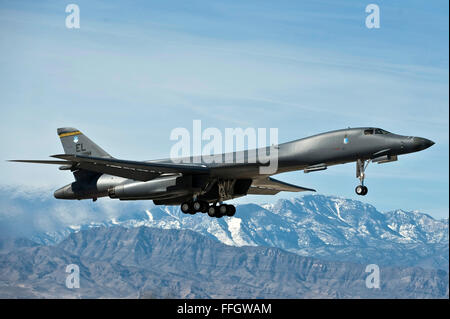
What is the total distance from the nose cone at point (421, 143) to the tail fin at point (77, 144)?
22817 millimetres

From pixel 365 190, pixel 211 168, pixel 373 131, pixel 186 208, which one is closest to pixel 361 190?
pixel 365 190

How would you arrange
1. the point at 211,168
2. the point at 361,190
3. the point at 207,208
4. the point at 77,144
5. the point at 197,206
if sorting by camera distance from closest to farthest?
1. the point at 361,190
2. the point at 211,168
3. the point at 197,206
4. the point at 207,208
5. the point at 77,144

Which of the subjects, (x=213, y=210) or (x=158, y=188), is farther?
(x=213, y=210)

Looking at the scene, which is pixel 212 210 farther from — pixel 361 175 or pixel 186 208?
pixel 361 175

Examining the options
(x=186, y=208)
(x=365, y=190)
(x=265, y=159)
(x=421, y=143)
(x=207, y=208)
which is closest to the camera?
(x=365, y=190)

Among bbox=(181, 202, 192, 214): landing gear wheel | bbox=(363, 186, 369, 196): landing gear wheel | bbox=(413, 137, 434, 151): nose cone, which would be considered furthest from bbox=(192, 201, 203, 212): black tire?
bbox=(413, 137, 434, 151): nose cone

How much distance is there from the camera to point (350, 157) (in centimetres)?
4316

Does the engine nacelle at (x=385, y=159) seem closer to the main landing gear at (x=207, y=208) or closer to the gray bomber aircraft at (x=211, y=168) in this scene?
the gray bomber aircraft at (x=211, y=168)

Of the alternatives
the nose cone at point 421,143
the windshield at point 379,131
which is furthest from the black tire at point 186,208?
the nose cone at point 421,143

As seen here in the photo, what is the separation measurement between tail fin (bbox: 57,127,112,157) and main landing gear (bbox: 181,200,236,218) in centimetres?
843

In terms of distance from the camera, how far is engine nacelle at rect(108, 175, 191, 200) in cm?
4838

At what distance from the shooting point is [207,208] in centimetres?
4906

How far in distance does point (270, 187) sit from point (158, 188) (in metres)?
9.97
